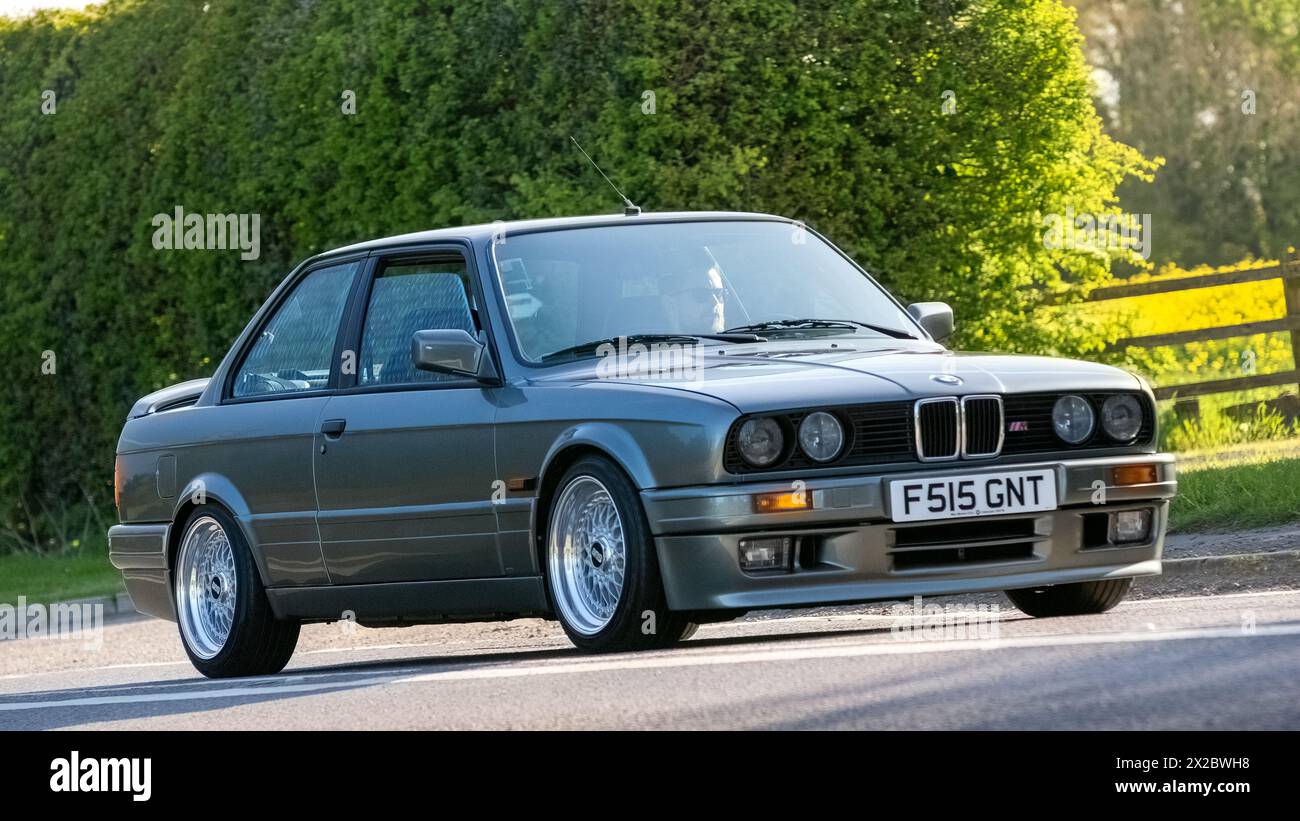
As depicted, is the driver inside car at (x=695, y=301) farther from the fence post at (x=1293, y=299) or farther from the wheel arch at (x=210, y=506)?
the fence post at (x=1293, y=299)

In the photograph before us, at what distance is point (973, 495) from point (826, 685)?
1495 millimetres

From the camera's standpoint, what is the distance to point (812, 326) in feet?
29.6

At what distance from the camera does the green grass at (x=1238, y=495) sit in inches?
504

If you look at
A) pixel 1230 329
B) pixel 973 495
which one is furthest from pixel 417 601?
pixel 1230 329

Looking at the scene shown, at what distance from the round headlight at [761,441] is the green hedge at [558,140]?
9046mm

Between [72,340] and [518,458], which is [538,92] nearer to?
[72,340]

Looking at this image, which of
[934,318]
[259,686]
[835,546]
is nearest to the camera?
[835,546]

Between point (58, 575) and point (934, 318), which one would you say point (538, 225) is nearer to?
point (934, 318)

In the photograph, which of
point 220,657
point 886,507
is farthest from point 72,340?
point 886,507

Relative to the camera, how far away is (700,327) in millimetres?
8844

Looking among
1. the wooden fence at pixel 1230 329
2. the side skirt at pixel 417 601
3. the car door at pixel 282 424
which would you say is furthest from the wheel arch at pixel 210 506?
the wooden fence at pixel 1230 329

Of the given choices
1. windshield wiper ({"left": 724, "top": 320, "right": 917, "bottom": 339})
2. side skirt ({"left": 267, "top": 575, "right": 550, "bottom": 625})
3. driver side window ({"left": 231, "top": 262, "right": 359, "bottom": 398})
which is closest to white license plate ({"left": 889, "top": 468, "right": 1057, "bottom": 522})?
windshield wiper ({"left": 724, "top": 320, "right": 917, "bottom": 339})
